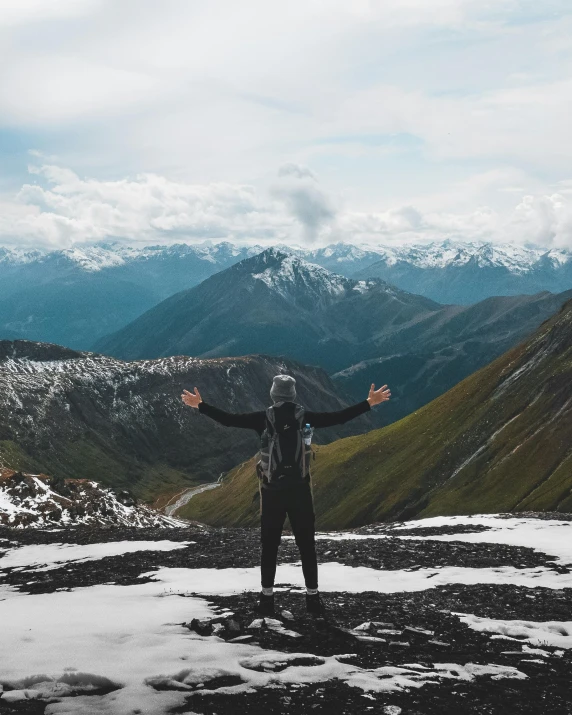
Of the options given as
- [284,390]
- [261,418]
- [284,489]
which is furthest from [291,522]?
[284,390]

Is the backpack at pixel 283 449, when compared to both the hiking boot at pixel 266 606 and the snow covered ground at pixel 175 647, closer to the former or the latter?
the hiking boot at pixel 266 606

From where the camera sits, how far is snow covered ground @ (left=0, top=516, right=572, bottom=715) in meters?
9.83

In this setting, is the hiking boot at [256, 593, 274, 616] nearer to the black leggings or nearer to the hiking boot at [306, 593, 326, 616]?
the black leggings

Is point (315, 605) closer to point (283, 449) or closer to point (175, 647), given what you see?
point (283, 449)

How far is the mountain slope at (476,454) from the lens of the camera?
108 metres

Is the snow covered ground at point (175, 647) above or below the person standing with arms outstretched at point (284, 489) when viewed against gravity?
below

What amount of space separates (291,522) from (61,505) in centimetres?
9072

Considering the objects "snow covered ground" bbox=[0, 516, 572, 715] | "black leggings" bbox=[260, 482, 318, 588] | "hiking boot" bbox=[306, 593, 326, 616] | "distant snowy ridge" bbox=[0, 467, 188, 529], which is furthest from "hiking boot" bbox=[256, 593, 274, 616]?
"distant snowy ridge" bbox=[0, 467, 188, 529]

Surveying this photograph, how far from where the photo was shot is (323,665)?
1084 centimetres

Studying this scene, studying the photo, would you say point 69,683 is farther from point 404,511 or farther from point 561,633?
point 404,511

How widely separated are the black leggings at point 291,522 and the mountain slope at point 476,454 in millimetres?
85216

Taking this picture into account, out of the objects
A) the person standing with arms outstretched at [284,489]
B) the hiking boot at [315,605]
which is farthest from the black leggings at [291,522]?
the hiking boot at [315,605]

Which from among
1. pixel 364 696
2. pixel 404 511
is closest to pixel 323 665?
pixel 364 696

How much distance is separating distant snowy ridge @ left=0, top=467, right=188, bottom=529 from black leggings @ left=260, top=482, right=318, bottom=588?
79.2 meters
